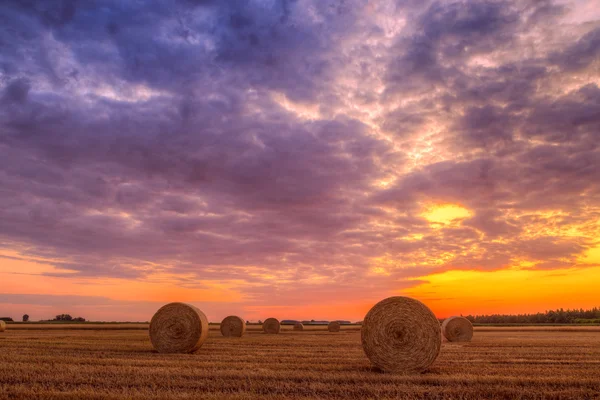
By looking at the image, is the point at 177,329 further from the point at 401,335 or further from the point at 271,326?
the point at 271,326

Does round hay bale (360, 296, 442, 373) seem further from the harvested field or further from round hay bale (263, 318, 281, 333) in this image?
round hay bale (263, 318, 281, 333)

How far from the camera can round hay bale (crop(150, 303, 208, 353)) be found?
1856 cm

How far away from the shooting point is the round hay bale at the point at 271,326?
38094 millimetres

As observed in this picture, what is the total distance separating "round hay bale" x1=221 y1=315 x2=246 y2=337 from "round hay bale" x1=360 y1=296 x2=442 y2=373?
17.1 meters

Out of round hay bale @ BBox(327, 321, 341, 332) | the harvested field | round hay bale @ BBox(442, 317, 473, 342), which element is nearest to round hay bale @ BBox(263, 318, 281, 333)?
round hay bale @ BBox(327, 321, 341, 332)

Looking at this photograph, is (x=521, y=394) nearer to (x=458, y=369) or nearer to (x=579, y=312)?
(x=458, y=369)

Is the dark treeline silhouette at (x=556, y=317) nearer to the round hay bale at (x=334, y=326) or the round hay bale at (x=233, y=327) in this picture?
the round hay bale at (x=334, y=326)

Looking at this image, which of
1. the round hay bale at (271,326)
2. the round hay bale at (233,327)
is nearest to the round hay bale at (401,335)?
the round hay bale at (233,327)

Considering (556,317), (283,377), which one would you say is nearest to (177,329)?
(283,377)

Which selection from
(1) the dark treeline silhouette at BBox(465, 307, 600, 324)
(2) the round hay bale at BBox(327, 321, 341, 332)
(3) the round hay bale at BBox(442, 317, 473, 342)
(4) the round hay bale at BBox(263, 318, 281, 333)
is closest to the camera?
(3) the round hay bale at BBox(442, 317, 473, 342)

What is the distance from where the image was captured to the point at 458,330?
2778 centimetres

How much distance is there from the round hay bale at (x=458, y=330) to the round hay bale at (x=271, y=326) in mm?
14179

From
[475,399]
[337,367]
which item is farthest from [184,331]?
[475,399]

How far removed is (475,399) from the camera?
367 inches
